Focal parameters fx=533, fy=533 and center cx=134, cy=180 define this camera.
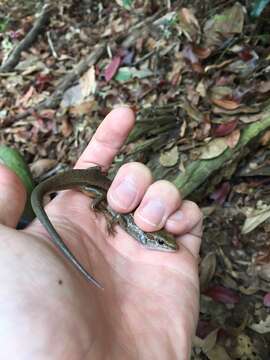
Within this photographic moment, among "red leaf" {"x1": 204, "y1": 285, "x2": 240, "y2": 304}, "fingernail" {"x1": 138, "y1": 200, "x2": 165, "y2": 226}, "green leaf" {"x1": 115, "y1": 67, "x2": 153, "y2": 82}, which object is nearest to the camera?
"fingernail" {"x1": 138, "y1": 200, "x2": 165, "y2": 226}

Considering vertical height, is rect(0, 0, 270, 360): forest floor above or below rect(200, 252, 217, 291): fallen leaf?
above

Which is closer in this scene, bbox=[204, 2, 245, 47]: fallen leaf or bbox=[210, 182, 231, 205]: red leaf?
bbox=[210, 182, 231, 205]: red leaf

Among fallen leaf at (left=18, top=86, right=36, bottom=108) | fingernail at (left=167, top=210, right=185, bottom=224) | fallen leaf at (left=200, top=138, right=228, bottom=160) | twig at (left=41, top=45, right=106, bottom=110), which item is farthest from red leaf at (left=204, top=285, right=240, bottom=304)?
fallen leaf at (left=18, top=86, right=36, bottom=108)

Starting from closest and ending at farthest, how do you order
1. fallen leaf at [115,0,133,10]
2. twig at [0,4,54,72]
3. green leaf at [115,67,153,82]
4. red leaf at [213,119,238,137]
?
red leaf at [213,119,238,137] < green leaf at [115,67,153,82] < fallen leaf at [115,0,133,10] < twig at [0,4,54,72]

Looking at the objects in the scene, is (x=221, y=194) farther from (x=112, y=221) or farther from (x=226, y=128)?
(x=112, y=221)

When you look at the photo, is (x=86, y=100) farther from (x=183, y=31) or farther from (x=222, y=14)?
(x=222, y=14)

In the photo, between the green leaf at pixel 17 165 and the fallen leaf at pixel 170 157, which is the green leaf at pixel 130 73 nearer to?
the fallen leaf at pixel 170 157

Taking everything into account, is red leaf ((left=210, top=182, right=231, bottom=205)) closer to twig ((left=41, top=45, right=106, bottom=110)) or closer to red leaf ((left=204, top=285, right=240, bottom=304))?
red leaf ((left=204, top=285, right=240, bottom=304))

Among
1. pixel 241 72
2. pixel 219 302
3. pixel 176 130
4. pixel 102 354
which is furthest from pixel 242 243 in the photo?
pixel 102 354
